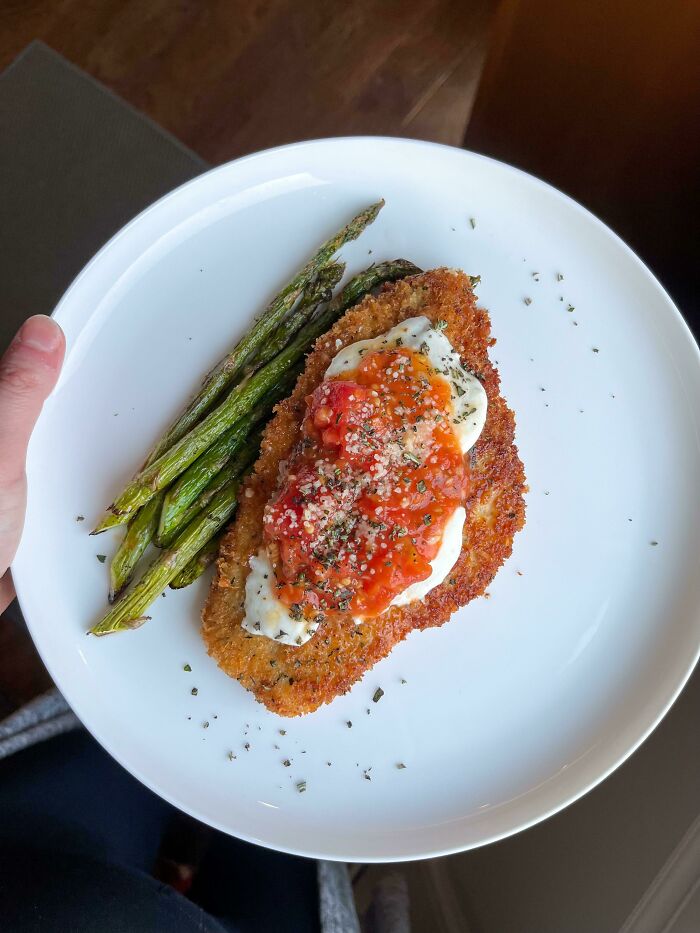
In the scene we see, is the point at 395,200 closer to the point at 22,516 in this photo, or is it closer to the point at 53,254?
the point at 53,254

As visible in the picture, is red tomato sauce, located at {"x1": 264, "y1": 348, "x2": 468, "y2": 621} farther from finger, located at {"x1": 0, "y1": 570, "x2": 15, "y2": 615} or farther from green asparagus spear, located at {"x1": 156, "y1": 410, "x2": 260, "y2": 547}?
finger, located at {"x1": 0, "y1": 570, "x2": 15, "y2": 615}

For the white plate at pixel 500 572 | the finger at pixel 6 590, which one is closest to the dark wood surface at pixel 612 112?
the white plate at pixel 500 572

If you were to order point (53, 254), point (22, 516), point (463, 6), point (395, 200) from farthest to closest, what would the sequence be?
point (463, 6)
point (53, 254)
point (395, 200)
point (22, 516)

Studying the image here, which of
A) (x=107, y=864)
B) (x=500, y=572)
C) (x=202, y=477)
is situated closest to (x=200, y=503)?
(x=202, y=477)

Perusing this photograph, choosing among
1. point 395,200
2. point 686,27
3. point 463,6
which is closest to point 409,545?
point 395,200

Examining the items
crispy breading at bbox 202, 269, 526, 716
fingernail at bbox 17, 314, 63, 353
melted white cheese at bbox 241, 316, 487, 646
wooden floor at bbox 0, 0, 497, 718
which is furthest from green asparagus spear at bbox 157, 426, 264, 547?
wooden floor at bbox 0, 0, 497, 718
